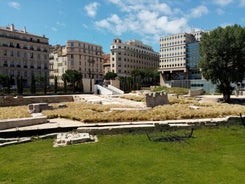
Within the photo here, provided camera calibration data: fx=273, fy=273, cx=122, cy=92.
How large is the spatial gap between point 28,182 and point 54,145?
4.54 metres

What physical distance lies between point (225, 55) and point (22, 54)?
206ft

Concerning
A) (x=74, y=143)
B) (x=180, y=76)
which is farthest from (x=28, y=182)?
(x=180, y=76)

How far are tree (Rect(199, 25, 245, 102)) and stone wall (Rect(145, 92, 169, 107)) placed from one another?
15769mm

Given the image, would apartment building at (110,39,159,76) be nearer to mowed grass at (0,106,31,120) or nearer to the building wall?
the building wall

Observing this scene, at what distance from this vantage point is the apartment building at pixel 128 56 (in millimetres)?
121625

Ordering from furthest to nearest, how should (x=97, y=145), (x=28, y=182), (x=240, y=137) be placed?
(x=240, y=137) < (x=97, y=145) < (x=28, y=182)

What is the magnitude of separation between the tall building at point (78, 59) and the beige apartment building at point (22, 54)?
16272 millimetres

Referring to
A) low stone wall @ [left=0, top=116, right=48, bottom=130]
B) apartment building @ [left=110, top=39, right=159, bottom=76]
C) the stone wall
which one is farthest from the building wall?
low stone wall @ [left=0, top=116, right=48, bottom=130]

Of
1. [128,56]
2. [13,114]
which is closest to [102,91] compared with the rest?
[13,114]

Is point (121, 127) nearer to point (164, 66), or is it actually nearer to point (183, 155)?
point (183, 155)

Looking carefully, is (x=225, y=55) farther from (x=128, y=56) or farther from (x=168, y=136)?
(x=128, y=56)

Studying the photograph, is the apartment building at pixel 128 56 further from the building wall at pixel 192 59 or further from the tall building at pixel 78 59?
the building wall at pixel 192 59

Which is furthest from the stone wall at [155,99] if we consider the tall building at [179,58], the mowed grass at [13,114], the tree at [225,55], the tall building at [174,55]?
the tall building at [174,55]

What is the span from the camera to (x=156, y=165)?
8.73 m
